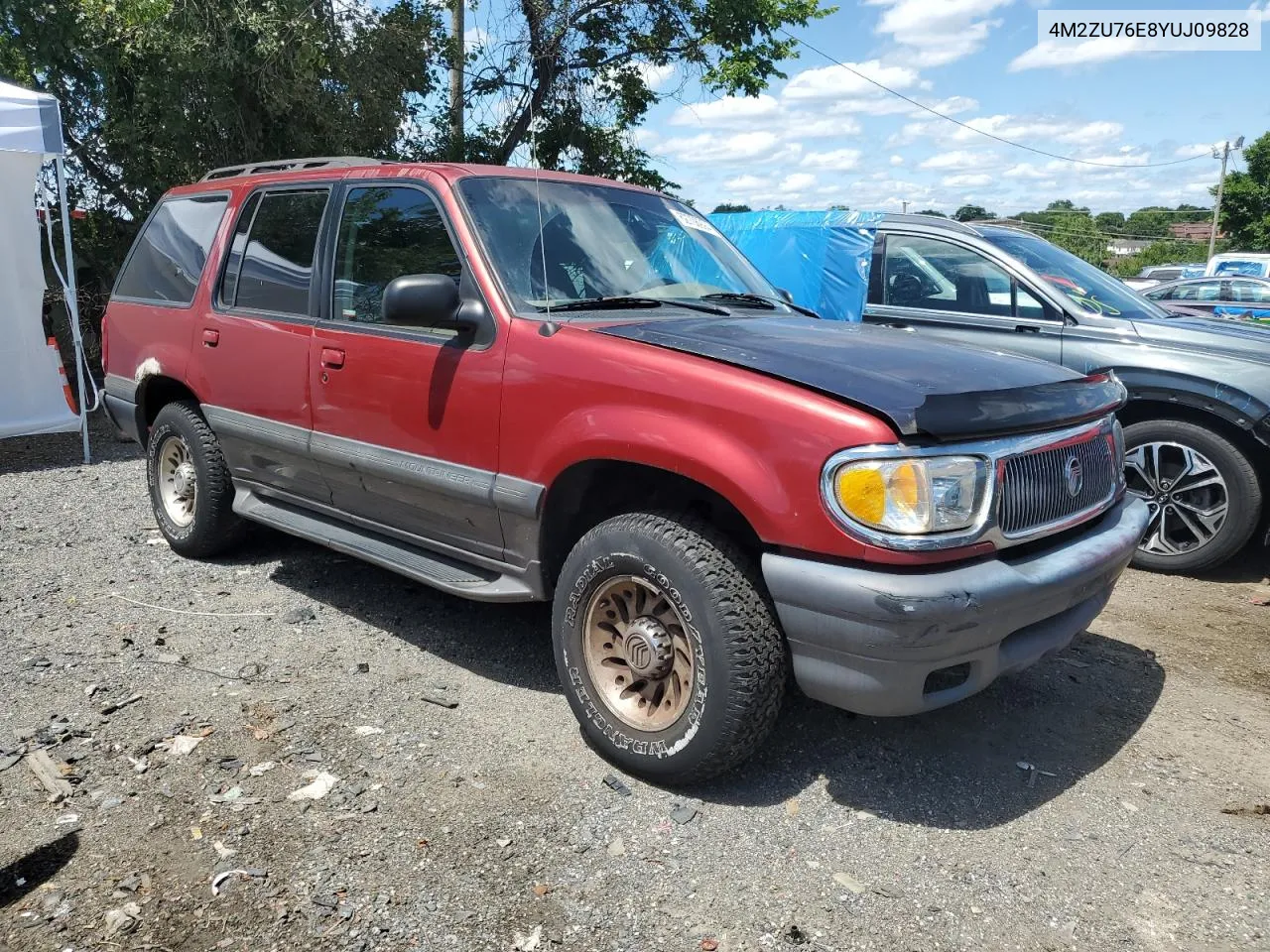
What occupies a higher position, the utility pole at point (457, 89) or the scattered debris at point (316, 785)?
the utility pole at point (457, 89)

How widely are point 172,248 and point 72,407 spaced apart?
3.79m

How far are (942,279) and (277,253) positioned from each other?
13.7ft

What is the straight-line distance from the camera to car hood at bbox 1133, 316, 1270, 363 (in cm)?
517

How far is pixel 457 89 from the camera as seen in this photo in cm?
1412

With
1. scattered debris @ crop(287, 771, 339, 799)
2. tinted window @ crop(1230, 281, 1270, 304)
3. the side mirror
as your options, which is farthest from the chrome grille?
tinted window @ crop(1230, 281, 1270, 304)

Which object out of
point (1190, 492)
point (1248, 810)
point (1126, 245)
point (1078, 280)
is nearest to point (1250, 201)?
point (1078, 280)

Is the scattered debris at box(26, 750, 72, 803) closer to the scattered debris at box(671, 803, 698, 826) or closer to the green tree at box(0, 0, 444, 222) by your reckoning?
the scattered debris at box(671, 803, 698, 826)

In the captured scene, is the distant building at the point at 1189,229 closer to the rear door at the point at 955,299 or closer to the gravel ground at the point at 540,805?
the rear door at the point at 955,299

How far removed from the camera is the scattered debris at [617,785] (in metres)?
3.04

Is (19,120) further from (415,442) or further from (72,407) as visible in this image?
(415,442)

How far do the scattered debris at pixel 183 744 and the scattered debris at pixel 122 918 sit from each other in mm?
796

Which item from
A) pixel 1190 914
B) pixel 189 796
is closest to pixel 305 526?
pixel 189 796

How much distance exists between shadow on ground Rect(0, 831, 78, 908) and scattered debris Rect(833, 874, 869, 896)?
2.12 m

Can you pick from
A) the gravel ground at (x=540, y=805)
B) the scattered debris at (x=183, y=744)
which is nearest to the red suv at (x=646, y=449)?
the gravel ground at (x=540, y=805)
